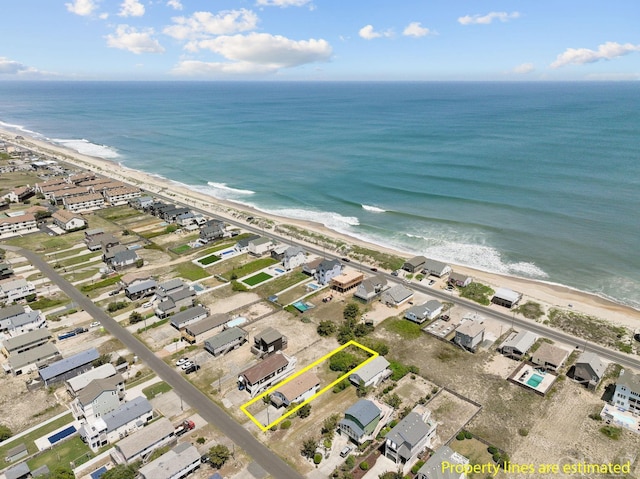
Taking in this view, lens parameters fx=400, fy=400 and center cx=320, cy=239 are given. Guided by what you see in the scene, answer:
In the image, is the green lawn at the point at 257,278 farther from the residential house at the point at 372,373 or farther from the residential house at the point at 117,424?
the residential house at the point at 117,424

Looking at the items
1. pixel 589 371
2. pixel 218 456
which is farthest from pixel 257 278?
pixel 589 371

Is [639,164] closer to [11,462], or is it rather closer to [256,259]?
[256,259]

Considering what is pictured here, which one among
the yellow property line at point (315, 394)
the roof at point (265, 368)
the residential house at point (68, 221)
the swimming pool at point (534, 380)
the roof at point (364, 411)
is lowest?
the swimming pool at point (534, 380)

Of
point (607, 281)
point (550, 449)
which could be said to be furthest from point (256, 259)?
point (607, 281)

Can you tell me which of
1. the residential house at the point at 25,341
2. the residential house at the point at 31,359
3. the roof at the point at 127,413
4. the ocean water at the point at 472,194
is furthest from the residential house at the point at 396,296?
the residential house at the point at 25,341

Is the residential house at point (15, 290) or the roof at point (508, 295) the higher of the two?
the residential house at point (15, 290)

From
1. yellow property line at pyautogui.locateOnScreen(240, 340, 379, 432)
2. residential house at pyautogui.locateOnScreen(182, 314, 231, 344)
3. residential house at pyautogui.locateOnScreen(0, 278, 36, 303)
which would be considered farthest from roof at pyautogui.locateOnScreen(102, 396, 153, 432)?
residential house at pyautogui.locateOnScreen(0, 278, 36, 303)
